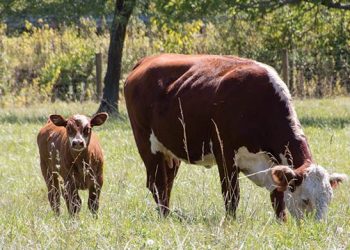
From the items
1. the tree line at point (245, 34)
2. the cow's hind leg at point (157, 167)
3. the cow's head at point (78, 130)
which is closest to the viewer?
the cow's head at point (78, 130)

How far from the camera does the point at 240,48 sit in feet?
92.6

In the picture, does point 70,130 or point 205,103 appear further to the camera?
point 70,130

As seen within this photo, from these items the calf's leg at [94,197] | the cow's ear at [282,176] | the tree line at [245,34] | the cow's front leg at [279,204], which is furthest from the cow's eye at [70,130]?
the tree line at [245,34]

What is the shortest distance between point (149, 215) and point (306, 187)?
1.35 metres

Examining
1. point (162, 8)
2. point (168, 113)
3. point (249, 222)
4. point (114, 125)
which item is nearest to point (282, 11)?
point (162, 8)

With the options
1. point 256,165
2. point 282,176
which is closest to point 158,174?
point 256,165

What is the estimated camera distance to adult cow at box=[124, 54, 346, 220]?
24.6 ft

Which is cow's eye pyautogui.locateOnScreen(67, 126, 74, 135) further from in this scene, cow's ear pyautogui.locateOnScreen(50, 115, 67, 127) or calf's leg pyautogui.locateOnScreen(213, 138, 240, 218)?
calf's leg pyautogui.locateOnScreen(213, 138, 240, 218)

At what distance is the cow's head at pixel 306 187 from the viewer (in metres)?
7.22

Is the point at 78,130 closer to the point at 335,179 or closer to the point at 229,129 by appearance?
the point at 229,129

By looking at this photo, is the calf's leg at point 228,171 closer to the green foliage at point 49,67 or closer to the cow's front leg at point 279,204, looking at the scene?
the cow's front leg at point 279,204

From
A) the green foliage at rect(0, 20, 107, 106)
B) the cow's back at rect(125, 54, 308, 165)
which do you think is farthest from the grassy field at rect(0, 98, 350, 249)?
the green foliage at rect(0, 20, 107, 106)

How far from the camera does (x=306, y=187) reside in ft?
24.0

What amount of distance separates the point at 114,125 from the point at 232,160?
9.82 m
